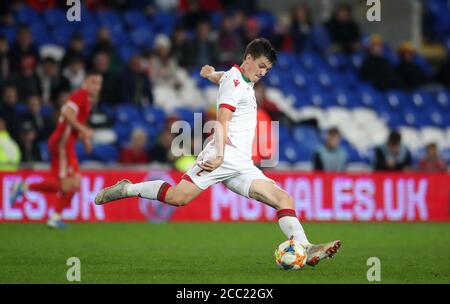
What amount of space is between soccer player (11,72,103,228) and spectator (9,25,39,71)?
4648 mm

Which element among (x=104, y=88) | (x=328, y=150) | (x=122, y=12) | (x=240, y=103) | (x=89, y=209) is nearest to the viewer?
(x=240, y=103)

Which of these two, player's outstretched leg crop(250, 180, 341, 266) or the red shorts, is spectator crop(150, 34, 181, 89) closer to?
the red shorts

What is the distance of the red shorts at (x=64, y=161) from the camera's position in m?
15.3

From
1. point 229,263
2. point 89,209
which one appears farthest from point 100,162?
point 229,263

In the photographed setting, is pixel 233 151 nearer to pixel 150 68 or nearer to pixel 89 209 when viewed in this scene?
pixel 89 209

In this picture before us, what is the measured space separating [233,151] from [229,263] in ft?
4.25

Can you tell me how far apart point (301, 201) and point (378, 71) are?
6591 mm

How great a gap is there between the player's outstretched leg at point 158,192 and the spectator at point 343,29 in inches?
560

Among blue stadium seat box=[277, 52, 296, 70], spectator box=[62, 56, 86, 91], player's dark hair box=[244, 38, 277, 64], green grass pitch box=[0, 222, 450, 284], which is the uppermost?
blue stadium seat box=[277, 52, 296, 70]

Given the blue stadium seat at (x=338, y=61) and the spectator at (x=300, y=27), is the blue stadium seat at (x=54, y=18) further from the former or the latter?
the blue stadium seat at (x=338, y=61)

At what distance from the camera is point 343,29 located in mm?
23828

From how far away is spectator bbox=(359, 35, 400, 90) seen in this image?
77.3 feet

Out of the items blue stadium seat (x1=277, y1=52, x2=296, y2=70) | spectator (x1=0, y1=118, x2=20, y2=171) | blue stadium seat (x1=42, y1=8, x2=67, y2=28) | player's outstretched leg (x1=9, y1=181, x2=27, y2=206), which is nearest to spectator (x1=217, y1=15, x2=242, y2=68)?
blue stadium seat (x1=277, y1=52, x2=296, y2=70)

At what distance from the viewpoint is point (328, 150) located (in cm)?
1873
